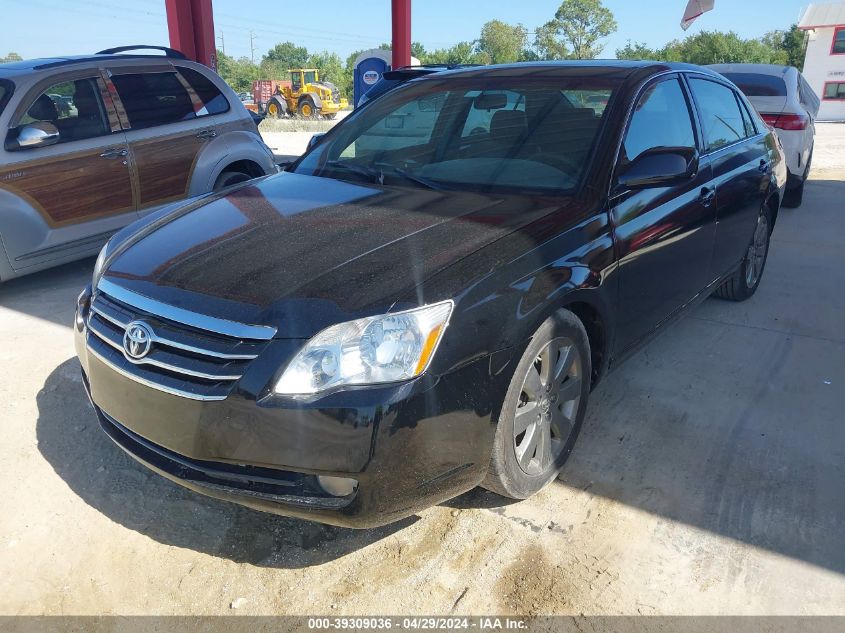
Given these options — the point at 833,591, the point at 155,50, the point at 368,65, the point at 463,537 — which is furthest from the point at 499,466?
the point at 368,65

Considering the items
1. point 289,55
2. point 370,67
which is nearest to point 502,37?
point 289,55

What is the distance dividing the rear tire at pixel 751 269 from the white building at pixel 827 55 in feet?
149

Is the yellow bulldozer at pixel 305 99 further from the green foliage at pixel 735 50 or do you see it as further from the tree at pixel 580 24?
the tree at pixel 580 24

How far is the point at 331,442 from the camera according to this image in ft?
6.64

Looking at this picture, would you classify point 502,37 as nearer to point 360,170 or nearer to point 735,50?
point 735,50

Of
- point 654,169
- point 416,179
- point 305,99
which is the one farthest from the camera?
point 305,99

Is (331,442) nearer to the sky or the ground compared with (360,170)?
nearer to the ground

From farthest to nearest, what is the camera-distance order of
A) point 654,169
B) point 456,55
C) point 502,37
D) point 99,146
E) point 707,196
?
point 502,37 → point 456,55 → point 99,146 → point 707,196 → point 654,169

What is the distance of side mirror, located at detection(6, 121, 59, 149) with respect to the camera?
16.3 ft

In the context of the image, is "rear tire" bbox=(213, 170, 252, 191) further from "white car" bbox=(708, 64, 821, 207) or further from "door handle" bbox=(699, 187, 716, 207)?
"white car" bbox=(708, 64, 821, 207)

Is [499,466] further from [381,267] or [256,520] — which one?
[256,520]

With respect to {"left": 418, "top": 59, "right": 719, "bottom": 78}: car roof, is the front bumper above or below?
below

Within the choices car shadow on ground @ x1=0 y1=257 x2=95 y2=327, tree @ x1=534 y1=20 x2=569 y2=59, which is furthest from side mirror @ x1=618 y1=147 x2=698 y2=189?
tree @ x1=534 y1=20 x2=569 y2=59

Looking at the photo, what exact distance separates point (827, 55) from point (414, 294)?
52.6 meters
